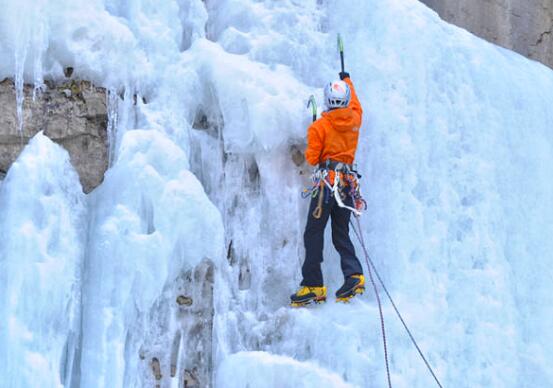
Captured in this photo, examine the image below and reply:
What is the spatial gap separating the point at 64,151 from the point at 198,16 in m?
1.53

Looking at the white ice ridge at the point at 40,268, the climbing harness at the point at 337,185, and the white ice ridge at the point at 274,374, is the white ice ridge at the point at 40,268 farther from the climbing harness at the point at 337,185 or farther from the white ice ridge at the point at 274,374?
the climbing harness at the point at 337,185

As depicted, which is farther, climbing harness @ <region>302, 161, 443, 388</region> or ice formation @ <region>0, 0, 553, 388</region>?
climbing harness @ <region>302, 161, 443, 388</region>

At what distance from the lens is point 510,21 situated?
7828 millimetres

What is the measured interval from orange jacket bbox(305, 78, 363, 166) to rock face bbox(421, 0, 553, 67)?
2.28 meters

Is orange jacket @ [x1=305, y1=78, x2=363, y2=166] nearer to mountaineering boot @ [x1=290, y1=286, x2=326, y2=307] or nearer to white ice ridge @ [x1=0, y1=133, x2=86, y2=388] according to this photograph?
mountaineering boot @ [x1=290, y1=286, x2=326, y2=307]

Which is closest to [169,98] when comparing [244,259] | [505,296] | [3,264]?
[244,259]

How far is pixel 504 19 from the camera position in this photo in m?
7.81

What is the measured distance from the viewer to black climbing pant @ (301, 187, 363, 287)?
5.64 meters

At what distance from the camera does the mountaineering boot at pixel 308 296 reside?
5.63 m

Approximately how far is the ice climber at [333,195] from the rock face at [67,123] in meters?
1.36

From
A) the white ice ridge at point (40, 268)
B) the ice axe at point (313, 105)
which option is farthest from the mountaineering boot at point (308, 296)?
the white ice ridge at point (40, 268)

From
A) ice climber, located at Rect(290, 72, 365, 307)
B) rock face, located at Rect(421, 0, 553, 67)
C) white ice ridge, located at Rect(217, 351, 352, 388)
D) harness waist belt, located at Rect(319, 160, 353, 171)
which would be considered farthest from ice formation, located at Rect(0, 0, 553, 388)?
rock face, located at Rect(421, 0, 553, 67)

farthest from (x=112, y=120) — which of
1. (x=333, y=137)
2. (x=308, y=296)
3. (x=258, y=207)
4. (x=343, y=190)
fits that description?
(x=308, y=296)

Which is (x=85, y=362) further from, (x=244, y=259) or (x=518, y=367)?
(x=518, y=367)
